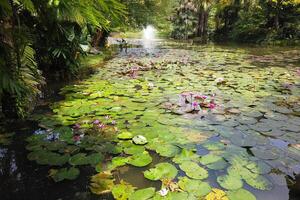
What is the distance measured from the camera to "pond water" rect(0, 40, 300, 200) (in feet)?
7.55

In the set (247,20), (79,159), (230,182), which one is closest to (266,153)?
(230,182)

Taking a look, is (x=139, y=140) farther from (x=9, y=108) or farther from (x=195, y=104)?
(x=9, y=108)

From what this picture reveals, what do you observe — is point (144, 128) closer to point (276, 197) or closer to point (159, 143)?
point (159, 143)

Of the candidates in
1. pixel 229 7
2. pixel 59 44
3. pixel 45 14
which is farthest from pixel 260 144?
pixel 229 7

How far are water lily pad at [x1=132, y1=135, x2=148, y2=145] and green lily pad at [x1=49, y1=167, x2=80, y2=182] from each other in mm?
730

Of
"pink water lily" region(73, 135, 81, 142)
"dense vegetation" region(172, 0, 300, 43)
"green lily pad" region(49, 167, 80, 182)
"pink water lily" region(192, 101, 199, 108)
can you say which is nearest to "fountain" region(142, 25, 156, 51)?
"dense vegetation" region(172, 0, 300, 43)

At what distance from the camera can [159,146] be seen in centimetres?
297

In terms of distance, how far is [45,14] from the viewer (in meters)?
2.35

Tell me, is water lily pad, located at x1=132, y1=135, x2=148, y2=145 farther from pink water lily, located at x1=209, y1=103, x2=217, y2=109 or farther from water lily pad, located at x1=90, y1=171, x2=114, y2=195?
pink water lily, located at x1=209, y1=103, x2=217, y2=109

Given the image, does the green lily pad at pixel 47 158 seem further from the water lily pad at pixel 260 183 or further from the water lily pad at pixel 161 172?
the water lily pad at pixel 260 183

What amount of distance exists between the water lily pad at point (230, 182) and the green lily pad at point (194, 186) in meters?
0.13

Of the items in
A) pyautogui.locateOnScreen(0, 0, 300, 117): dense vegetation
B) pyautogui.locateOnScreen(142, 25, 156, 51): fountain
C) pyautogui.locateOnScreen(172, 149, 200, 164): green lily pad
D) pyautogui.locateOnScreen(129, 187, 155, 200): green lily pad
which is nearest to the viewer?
pyautogui.locateOnScreen(0, 0, 300, 117): dense vegetation

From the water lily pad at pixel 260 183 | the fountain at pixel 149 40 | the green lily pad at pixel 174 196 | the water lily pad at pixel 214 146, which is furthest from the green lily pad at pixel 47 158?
the fountain at pixel 149 40

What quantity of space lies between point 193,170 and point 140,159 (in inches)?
19.6
